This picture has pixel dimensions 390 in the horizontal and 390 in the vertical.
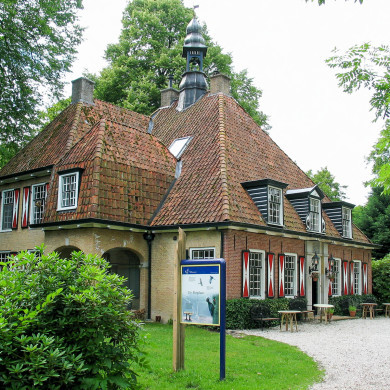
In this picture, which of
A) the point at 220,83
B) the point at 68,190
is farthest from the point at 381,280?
the point at 68,190

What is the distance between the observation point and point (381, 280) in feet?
82.8

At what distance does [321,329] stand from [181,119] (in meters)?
12.0

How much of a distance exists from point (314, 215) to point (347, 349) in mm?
9040

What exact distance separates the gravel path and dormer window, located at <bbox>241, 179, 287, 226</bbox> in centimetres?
404

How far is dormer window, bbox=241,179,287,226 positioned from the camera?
1747 cm

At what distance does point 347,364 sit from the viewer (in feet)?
32.8

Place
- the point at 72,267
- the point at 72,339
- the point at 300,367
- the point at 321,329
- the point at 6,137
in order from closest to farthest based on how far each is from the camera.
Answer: the point at 72,339, the point at 72,267, the point at 300,367, the point at 321,329, the point at 6,137

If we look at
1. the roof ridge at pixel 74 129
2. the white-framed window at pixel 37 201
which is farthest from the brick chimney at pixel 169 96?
the white-framed window at pixel 37 201

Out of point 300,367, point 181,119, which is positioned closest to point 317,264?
point 181,119

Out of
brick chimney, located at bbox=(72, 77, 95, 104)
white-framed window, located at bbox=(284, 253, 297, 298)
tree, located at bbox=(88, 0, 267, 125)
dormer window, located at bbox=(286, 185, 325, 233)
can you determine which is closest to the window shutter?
dormer window, located at bbox=(286, 185, 325, 233)

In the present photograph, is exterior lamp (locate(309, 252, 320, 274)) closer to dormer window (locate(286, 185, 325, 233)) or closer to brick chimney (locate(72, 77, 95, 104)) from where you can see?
dormer window (locate(286, 185, 325, 233))

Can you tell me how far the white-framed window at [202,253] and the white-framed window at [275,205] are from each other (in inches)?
108

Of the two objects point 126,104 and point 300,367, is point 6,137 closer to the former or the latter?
point 126,104

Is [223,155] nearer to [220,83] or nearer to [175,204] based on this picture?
[175,204]
